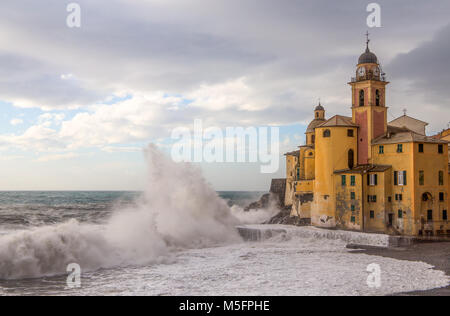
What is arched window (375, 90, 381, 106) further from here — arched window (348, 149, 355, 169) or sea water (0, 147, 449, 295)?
sea water (0, 147, 449, 295)

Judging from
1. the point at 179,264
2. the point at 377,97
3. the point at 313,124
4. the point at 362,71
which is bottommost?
the point at 179,264

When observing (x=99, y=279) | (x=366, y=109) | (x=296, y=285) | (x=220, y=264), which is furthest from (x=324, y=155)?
(x=99, y=279)

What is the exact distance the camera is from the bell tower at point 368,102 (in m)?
31.6

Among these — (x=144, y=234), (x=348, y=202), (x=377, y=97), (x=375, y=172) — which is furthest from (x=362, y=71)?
(x=144, y=234)

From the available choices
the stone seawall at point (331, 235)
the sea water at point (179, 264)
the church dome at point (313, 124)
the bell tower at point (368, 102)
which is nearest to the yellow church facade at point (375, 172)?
the bell tower at point (368, 102)

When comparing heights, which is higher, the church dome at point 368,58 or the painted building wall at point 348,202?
the church dome at point 368,58

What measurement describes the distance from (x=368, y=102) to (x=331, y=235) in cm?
1097

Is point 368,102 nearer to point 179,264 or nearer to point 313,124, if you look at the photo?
point 313,124

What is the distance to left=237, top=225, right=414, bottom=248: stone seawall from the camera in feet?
87.2

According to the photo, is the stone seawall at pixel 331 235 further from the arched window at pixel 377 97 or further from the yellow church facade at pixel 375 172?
the arched window at pixel 377 97

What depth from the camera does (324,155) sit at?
1258 inches

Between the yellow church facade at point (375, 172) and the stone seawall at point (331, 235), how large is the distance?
1758 mm

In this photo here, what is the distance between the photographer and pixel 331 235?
29.0m

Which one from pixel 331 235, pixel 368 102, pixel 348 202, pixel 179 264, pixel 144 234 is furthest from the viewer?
pixel 368 102
